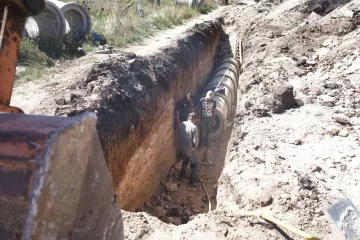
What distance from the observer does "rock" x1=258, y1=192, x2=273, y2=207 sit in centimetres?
392

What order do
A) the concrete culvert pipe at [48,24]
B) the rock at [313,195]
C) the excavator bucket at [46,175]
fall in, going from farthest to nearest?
the concrete culvert pipe at [48,24] → the rock at [313,195] → the excavator bucket at [46,175]

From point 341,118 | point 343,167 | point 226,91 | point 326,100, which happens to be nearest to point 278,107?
point 326,100

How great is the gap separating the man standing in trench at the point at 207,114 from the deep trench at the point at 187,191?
45 centimetres

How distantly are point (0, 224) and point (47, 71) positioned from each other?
239 inches

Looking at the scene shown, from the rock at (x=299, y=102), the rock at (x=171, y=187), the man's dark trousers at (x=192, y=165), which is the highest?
the rock at (x=299, y=102)

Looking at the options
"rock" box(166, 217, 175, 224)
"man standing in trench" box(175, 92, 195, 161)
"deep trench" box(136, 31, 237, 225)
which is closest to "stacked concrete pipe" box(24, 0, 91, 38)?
"man standing in trench" box(175, 92, 195, 161)

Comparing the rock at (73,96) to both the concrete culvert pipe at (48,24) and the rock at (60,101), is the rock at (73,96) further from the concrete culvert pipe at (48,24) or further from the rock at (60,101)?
the concrete culvert pipe at (48,24)

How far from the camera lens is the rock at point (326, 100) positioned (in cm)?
594

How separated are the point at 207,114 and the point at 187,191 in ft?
7.09

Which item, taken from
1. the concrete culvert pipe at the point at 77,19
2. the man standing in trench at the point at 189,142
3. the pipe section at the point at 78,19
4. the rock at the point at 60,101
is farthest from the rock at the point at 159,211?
the pipe section at the point at 78,19

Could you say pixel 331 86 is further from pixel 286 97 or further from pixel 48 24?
pixel 48 24

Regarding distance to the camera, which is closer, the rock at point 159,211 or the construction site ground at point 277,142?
the construction site ground at point 277,142

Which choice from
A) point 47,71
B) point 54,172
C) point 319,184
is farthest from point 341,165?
point 47,71

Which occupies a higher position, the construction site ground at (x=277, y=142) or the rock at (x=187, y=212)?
the construction site ground at (x=277, y=142)
